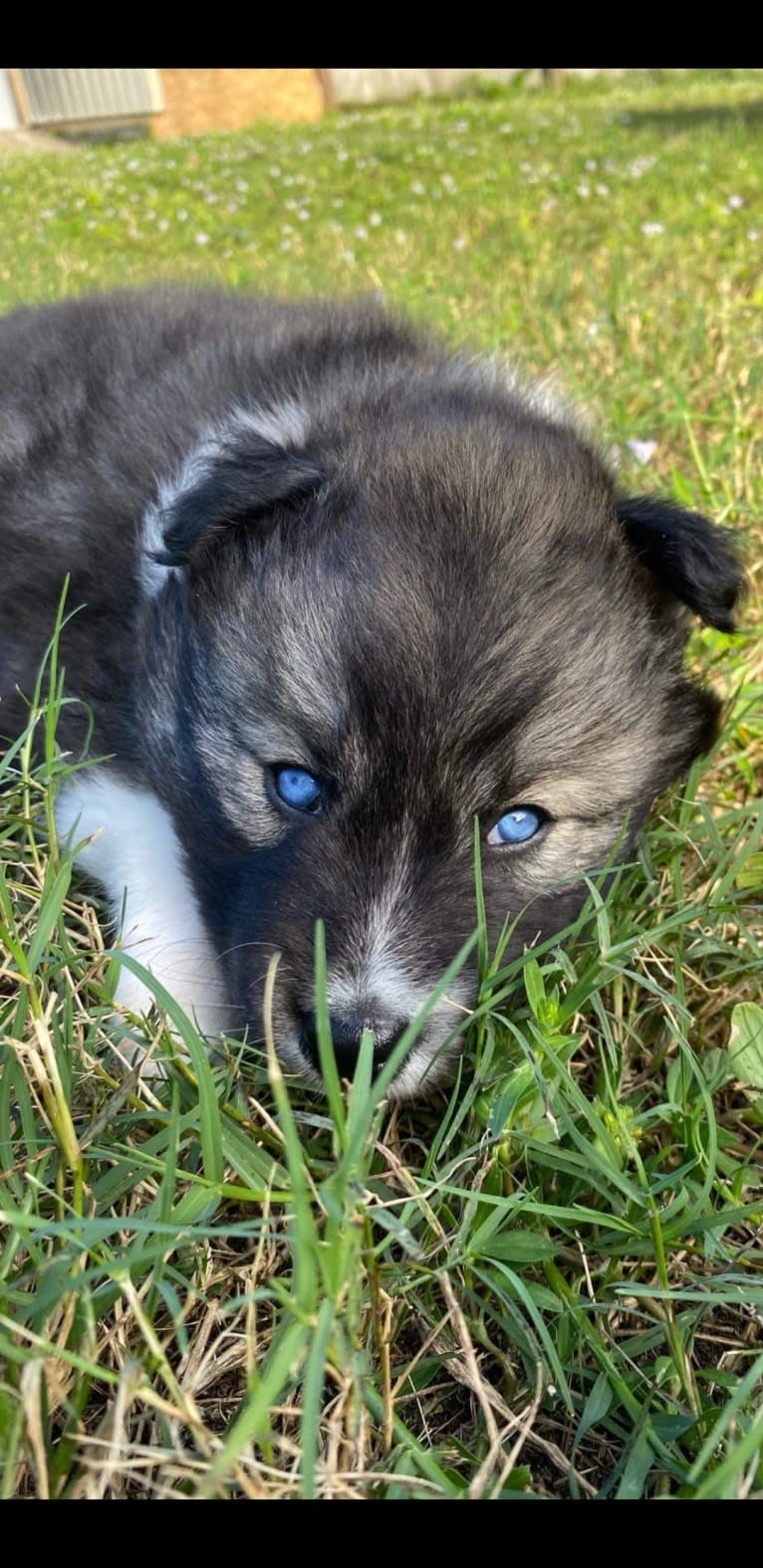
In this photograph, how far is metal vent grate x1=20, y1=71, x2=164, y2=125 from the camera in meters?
12.0

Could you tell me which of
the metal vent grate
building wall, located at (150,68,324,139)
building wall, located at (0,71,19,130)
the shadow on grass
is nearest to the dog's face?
building wall, located at (0,71,19,130)

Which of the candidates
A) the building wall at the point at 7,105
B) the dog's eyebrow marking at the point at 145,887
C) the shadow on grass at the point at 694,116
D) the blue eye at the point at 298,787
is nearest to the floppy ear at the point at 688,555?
the blue eye at the point at 298,787

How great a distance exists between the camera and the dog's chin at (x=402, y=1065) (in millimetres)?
1868

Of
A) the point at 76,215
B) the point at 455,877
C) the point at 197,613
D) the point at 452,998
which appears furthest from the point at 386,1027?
the point at 76,215

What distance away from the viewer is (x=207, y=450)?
2.44 m

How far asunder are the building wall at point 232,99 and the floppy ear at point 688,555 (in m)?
16.4

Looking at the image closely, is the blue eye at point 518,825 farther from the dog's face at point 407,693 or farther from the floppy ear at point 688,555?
the floppy ear at point 688,555

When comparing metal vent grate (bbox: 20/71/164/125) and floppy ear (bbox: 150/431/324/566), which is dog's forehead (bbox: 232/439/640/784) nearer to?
floppy ear (bbox: 150/431/324/566)

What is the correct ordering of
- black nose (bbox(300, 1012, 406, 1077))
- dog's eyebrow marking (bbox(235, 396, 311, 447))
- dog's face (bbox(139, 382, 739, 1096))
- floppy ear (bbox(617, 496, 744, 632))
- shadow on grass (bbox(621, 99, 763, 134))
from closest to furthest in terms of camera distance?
black nose (bbox(300, 1012, 406, 1077)), dog's face (bbox(139, 382, 739, 1096)), floppy ear (bbox(617, 496, 744, 632)), dog's eyebrow marking (bbox(235, 396, 311, 447)), shadow on grass (bbox(621, 99, 763, 134))

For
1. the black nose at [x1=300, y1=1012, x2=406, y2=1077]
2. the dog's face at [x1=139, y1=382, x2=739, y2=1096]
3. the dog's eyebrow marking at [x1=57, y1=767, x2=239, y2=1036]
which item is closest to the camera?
the black nose at [x1=300, y1=1012, x2=406, y2=1077]

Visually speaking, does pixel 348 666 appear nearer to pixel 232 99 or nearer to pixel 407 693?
pixel 407 693

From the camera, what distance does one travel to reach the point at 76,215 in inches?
358

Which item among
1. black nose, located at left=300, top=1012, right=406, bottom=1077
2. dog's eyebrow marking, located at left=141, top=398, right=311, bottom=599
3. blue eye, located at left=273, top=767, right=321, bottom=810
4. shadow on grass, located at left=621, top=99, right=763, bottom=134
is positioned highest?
dog's eyebrow marking, located at left=141, top=398, right=311, bottom=599

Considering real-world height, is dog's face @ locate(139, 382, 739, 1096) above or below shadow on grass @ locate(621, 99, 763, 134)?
above
